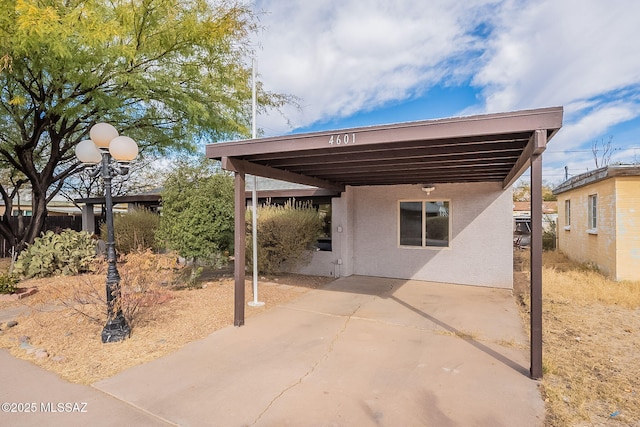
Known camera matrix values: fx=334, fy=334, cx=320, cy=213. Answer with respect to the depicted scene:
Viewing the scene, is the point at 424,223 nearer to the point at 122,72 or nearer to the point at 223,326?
the point at 223,326

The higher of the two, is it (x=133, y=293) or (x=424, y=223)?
(x=424, y=223)

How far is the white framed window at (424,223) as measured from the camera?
27.9 ft

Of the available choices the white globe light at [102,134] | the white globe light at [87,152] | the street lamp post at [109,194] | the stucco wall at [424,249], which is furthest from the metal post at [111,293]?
the stucco wall at [424,249]

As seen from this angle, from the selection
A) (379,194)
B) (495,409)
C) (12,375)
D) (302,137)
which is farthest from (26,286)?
(495,409)

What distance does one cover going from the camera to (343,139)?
421 centimetres

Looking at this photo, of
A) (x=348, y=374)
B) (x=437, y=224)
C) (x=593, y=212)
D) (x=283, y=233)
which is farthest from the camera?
(x=593, y=212)

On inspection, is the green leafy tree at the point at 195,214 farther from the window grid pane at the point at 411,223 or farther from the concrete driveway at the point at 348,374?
the window grid pane at the point at 411,223

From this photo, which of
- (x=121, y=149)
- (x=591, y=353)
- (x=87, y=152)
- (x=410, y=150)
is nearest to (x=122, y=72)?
(x=87, y=152)

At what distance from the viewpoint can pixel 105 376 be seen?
3.44 m

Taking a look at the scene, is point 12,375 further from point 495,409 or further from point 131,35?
point 131,35

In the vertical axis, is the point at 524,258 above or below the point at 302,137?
below

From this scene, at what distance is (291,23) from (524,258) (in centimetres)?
1120

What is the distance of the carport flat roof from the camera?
11.3 feet

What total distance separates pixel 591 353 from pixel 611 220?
589cm
